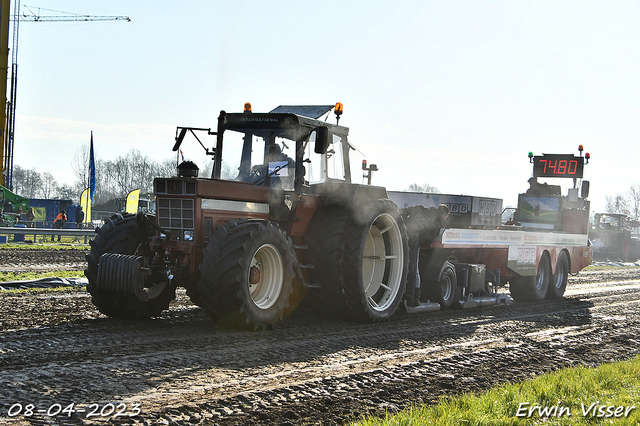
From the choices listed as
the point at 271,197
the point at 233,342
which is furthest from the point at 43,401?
the point at 271,197

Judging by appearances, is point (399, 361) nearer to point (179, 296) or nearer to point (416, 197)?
point (179, 296)

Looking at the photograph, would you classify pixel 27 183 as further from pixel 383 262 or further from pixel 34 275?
pixel 383 262

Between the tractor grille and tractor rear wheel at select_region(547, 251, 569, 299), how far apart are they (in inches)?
402

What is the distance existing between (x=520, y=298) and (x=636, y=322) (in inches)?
148

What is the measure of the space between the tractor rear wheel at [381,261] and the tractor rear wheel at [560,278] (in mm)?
6617

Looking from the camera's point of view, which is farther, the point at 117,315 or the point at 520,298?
the point at 520,298

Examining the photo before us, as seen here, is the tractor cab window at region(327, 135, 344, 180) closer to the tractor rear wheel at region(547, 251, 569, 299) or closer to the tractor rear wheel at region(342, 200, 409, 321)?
Result: the tractor rear wheel at region(342, 200, 409, 321)

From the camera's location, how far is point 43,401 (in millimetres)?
4543

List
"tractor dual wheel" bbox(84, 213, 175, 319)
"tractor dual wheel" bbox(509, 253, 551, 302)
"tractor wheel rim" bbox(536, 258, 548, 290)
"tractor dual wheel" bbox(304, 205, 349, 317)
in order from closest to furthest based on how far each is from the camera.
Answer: "tractor dual wheel" bbox(84, 213, 175, 319) < "tractor dual wheel" bbox(304, 205, 349, 317) < "tractor dual wheel" bbox(509, 253, 551, 302) < "tractor wheel rim" bbox(536, 258, 548, 290)

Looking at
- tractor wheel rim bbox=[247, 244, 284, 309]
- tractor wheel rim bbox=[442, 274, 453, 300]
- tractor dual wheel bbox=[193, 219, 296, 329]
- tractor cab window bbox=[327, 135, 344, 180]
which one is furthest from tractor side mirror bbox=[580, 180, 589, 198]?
tractor wheel rim bbox=[247, 244, 284, 309]

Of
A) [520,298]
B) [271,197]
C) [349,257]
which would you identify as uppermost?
[271,197]

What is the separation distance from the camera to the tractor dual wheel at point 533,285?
14.4 meters

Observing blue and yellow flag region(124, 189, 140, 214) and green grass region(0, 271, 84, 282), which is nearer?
green grass region(0, 271, 84, 282)

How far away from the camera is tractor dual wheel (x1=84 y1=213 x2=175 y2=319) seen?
7809mm
